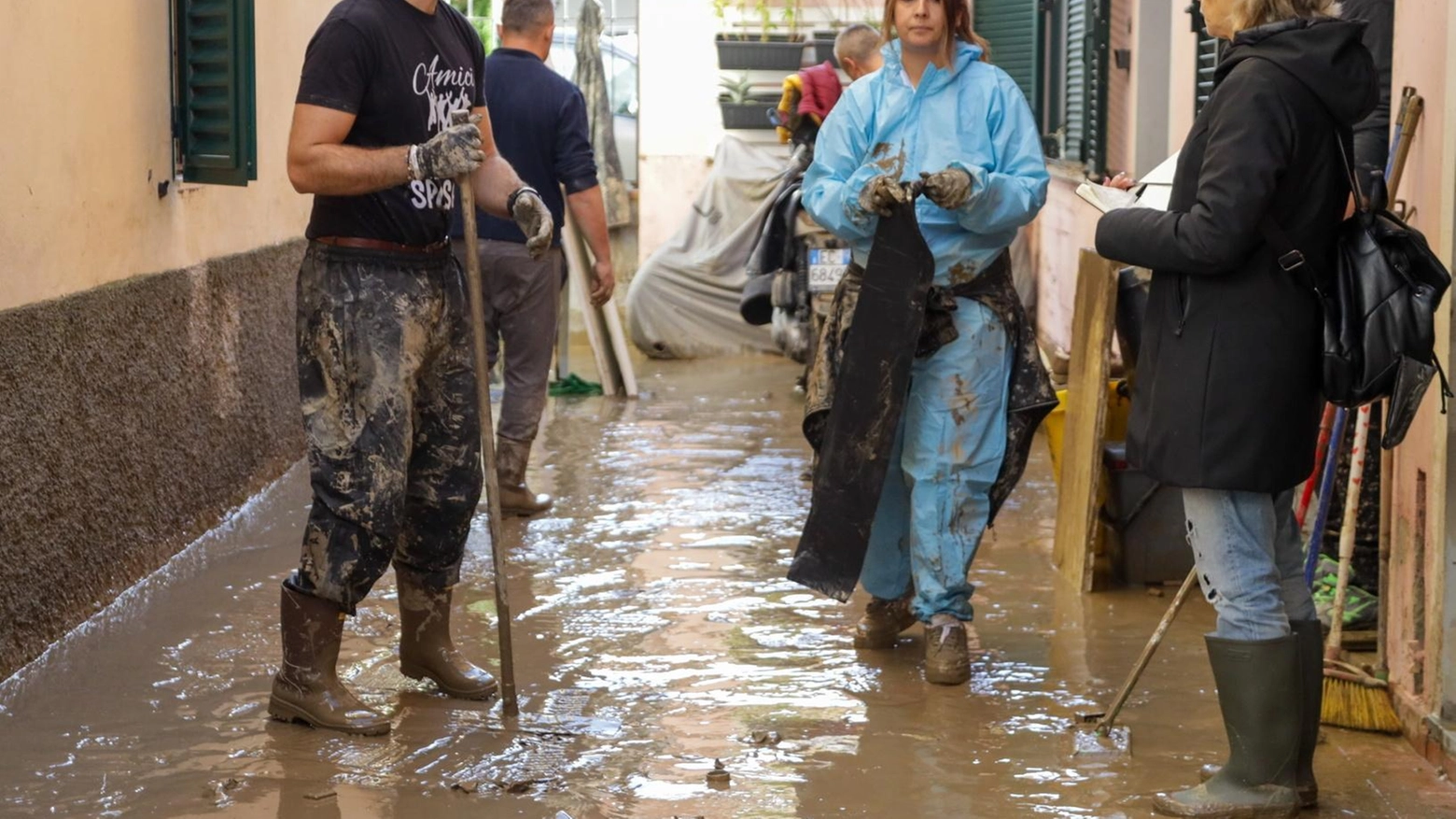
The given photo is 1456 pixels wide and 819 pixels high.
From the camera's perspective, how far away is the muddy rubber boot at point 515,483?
279 inches

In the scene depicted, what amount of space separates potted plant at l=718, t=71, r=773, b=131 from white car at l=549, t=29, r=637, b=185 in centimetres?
98

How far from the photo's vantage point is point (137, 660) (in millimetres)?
5020

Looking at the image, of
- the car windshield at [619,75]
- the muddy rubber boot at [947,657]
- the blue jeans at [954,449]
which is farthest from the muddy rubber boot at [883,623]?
the car windshield at [619,75]

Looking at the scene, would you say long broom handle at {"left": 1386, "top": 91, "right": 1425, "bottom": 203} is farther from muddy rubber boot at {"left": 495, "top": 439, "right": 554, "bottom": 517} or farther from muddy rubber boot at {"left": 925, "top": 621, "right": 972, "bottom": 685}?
muddy rubber boot at {"left": 495, "top": 439, "right": 554, "bottom": 517}

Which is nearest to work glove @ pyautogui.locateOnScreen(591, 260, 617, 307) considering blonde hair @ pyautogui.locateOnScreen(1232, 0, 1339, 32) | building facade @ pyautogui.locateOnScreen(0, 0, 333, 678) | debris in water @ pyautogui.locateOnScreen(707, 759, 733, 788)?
building facade @ pyautogui.locateOnScreen(0, 0, 333, 678)

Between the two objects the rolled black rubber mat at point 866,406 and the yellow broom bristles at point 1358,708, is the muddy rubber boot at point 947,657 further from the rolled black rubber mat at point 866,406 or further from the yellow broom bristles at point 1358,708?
the yellow broom bristles at point 1358,708

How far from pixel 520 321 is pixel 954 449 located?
278 cm

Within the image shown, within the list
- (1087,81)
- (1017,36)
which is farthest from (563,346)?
(1017,36)

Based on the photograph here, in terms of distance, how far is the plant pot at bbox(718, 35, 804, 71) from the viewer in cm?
1375

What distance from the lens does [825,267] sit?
928 cm

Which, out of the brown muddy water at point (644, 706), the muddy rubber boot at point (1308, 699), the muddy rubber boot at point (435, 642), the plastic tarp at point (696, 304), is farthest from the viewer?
the plastic tarp at point (696, 304)

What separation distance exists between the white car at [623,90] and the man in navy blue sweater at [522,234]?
7289 mm

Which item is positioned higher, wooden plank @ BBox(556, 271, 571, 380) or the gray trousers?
the gray trousers

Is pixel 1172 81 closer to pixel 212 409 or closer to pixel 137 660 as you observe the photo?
pixel 212 409
